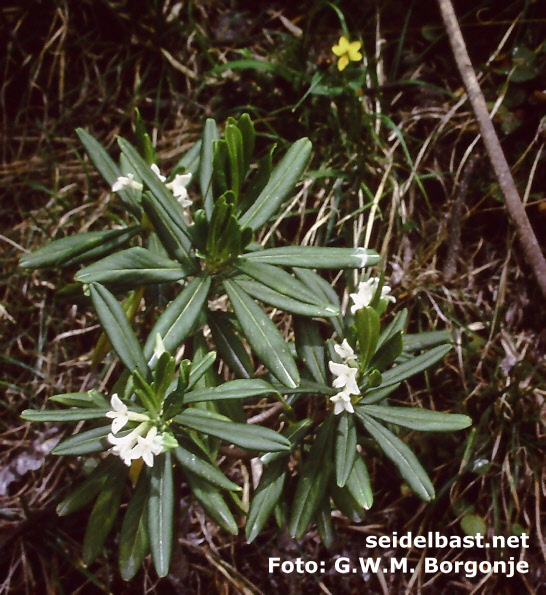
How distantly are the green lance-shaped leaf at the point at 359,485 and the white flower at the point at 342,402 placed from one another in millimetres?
189

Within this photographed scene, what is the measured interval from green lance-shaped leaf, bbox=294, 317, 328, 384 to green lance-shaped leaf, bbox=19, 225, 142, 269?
59 centimetres

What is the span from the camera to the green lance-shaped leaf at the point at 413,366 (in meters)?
1.71

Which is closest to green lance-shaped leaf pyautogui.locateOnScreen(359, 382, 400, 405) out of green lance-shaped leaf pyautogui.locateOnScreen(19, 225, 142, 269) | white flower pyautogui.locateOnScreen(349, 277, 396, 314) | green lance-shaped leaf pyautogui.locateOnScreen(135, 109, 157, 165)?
white flower pyautogui.locateOnScreen(349, 277, 396, 314)

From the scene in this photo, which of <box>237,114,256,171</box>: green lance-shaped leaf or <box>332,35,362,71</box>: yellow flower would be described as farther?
<box>332,35,362,71</box>: yellow flower

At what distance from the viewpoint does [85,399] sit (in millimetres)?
1532

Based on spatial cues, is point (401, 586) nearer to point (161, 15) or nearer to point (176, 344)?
point (176, 344)

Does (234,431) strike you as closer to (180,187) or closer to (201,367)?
(201,367)

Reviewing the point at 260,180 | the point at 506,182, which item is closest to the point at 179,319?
the point at 260,180

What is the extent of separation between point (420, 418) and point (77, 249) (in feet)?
3.65

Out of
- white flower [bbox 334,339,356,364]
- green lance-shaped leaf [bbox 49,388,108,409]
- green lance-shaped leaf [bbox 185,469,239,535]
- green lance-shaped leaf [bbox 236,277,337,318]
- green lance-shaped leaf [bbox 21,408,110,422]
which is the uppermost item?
green lance-shaped leaf [bbox 236,277,337,318]

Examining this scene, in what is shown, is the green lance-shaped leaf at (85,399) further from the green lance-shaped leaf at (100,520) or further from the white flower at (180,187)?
the white flower at (180,187)

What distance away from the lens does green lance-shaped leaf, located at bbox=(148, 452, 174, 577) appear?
1.48m

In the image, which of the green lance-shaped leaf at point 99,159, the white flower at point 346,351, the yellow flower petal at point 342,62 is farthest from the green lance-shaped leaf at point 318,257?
the yellow flower petal at point 342,62

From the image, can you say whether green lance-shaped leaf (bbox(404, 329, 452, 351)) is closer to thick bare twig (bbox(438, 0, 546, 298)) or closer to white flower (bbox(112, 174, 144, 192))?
thick bare twig (bbox(438, 0, 546, 298))
